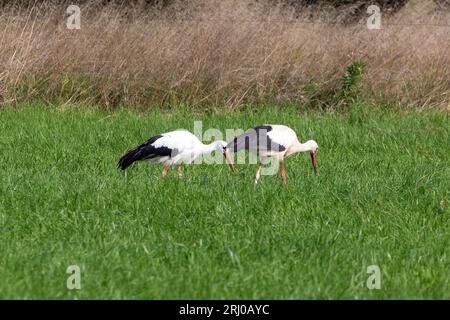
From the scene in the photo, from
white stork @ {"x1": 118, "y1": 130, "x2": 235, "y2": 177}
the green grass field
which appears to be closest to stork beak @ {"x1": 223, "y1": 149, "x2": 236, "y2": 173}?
white stork @ {"x1": 118, "y1": 130, "x2": 235, "y2": 177}

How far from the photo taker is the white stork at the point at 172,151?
796 centimetres

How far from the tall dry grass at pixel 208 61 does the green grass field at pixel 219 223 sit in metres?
2.00

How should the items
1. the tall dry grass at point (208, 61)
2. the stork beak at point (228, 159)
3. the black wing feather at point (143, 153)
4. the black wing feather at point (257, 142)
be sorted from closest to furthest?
Answer: the black wing feather at point (143, 153) → the black wing feather at point (257, 142) → the stork beak at point (228, 159) → the tall dry grass at point (208, 61)

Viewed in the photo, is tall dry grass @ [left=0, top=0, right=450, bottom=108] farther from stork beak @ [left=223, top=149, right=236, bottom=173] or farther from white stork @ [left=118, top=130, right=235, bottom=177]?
stork beak @ [left=223, top=149, right=236, bottom=173]

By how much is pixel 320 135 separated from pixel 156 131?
1728mm

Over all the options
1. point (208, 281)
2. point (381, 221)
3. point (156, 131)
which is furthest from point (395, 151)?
point (208, 281)

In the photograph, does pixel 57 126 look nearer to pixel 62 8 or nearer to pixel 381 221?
pixel 62 8

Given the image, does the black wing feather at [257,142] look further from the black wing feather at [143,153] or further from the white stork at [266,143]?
the black wing feather at [143,153]

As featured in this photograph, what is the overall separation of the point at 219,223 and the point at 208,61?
20.5ft

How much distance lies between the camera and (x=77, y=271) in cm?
484

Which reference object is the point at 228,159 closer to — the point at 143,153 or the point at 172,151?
the point at 172,151

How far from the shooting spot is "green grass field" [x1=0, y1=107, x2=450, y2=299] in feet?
15.8

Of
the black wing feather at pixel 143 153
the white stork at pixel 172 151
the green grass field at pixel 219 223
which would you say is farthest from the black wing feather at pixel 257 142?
the black wing feather at pixel 143 153
